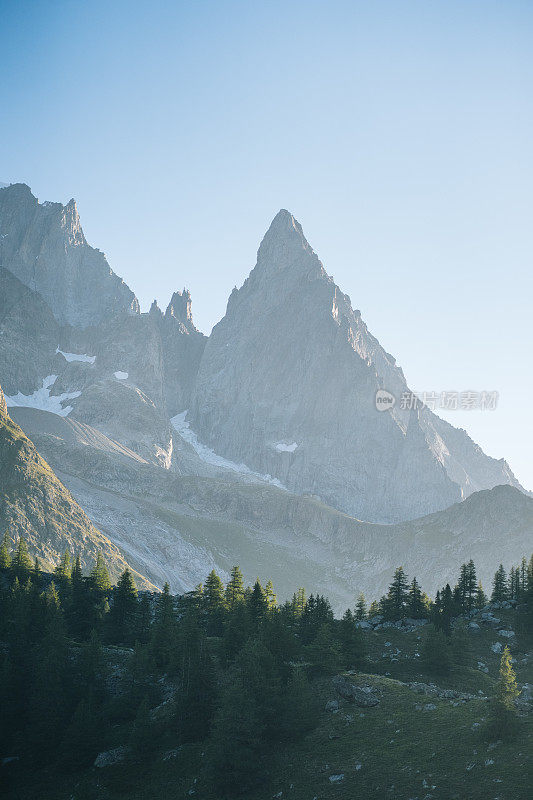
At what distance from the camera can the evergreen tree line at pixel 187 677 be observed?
47.5 m

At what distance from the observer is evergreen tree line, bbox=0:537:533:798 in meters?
47.5

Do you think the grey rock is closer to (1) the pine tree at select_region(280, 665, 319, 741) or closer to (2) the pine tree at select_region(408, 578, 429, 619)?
(1) the pine tree at select_region(280, 665, 319, 741)

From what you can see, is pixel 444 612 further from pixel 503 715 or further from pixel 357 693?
pixel 503 715

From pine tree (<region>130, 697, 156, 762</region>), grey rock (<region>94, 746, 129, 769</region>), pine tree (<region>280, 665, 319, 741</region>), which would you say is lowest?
grey rock (<region>94, 746, 129, 769</region>)

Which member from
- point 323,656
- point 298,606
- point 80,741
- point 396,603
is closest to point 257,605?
point 298,606

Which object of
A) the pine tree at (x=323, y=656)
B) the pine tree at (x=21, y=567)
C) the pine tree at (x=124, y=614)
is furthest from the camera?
the pine tree at (x=21, y=567)

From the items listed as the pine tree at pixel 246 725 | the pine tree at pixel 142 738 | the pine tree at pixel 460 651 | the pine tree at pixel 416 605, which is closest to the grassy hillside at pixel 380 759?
the pine tree at pixel 142 738

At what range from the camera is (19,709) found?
200 feet

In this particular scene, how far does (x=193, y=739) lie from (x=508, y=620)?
40699mm

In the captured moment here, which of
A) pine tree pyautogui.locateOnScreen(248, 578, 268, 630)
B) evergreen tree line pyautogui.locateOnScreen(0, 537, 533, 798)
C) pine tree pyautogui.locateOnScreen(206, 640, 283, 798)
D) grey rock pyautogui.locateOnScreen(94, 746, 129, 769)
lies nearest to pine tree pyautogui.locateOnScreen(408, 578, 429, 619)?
evergreen tree line pyautogui.locateOnScreen(0, 537, 533, 798)

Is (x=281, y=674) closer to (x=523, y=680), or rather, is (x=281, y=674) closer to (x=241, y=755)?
(x=241, y=755)

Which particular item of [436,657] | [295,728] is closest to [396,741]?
[295,728]

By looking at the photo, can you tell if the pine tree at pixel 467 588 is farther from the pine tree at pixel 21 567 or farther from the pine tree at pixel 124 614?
the pine tree at pixel 21 567

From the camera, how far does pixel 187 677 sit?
181 feet
